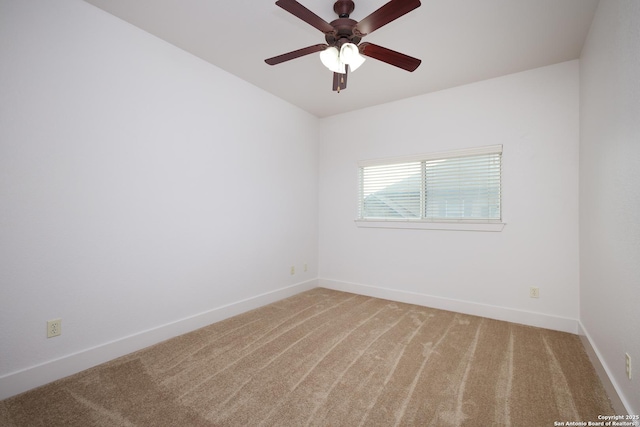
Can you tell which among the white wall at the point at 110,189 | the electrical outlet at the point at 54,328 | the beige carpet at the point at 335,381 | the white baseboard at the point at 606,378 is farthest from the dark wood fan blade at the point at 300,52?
the white baseboard at the point at 606,378

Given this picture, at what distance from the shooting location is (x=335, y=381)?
1886mm

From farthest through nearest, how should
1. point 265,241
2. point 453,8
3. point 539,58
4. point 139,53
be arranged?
point 265,241 < point 539,58 < point 139,53 < point 453,8

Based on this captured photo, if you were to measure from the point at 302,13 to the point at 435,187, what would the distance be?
103 inches

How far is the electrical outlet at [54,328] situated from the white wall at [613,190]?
3395 mm

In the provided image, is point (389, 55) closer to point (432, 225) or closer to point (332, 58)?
point (332, 58)

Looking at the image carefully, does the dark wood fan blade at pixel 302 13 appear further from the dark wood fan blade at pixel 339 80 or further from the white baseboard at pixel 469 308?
the white baseboard at pixel 469 308

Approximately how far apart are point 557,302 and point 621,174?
177cm

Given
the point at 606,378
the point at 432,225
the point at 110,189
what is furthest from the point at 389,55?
the point at 606,378

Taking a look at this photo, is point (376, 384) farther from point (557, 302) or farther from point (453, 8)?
point (453, 8)

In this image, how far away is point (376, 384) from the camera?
1856 millimetres

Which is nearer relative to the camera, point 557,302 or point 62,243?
point 62,243

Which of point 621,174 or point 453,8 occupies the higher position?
point 453,8

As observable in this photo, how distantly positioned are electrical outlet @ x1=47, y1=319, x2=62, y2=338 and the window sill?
328cm

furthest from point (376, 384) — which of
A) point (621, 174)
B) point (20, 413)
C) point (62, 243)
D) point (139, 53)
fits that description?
point (139, 53)
